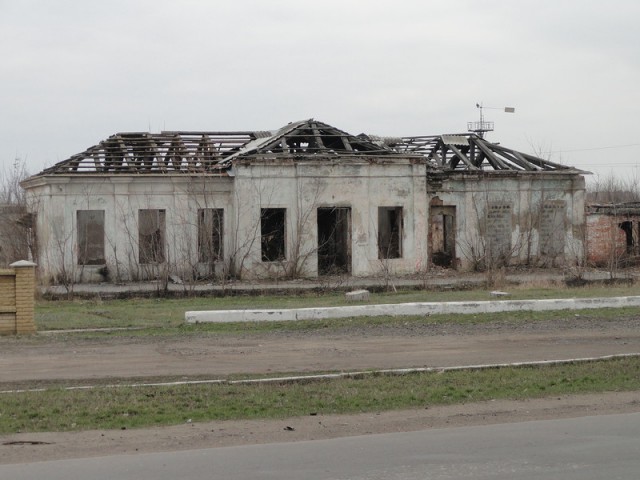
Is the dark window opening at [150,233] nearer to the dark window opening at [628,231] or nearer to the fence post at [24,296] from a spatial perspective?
the fence post at [24,296]

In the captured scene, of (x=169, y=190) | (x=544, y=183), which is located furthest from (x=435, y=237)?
(x=169, y=190)

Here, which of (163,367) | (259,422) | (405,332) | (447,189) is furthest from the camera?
(447,189)

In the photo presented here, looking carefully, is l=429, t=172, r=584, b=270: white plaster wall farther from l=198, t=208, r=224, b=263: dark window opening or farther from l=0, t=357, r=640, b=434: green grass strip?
l=0, t=357, r=640, b=434: green grass strip

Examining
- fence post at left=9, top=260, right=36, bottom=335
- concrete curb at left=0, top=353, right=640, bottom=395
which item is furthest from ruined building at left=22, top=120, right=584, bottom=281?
concrete curb at left=0, top=353, right=640, bottom=395

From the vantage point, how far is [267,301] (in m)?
24.2

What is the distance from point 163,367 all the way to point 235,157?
18.4m

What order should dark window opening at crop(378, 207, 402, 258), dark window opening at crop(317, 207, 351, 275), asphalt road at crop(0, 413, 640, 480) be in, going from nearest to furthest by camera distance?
asphalt road at crop(0, 413, 640, 480) → dark window opening at crop(317, 207, 351, 275) → dark window opening at crop(378, 207, 402, 258)

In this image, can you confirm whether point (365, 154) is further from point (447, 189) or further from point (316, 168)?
point (447, 189)

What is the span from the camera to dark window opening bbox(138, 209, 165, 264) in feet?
100

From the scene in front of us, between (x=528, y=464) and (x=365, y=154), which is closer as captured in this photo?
(x=528, y=464)

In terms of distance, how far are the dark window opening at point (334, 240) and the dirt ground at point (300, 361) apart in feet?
44.3

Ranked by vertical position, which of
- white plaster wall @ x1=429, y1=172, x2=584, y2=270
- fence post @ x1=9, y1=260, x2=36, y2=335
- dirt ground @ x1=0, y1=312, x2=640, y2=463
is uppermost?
white plaster wall @ x1=429, y1=172, x2=584, y2=270

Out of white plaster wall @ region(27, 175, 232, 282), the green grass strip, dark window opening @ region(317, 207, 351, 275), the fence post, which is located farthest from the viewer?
dark window opening @ region(317, 207, 351, 275)

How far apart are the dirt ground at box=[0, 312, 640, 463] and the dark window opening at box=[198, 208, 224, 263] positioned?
13.6 metres
